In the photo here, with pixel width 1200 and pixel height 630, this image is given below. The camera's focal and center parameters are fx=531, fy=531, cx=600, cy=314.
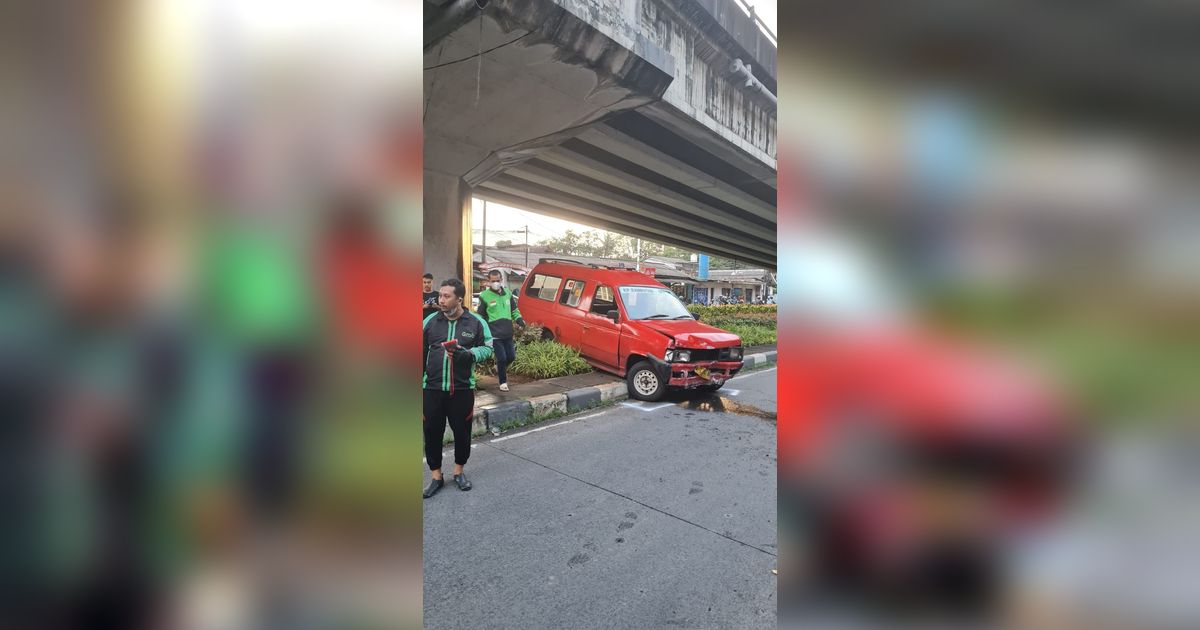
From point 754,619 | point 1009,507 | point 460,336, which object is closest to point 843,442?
point 1009,507

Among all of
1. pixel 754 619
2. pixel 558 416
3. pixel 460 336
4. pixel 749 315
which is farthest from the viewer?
pixel 749 315

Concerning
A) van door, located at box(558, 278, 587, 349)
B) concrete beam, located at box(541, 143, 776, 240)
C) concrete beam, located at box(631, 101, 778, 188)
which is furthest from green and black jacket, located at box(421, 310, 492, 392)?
concrete beam, located at box(541, 143, 776, 240)

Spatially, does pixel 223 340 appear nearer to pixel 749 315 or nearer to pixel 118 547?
pixel 118 547

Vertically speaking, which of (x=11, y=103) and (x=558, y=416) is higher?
(x=11, y=103)

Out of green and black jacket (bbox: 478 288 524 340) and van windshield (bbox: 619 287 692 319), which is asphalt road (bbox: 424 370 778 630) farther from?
van windshield (bbox: 619 287 692 319)

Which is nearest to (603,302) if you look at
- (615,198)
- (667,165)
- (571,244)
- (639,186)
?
(667,165)

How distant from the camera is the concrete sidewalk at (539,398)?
17.6 feet

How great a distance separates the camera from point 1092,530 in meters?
0.45

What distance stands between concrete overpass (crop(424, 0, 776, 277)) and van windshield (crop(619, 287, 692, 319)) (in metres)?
2.27

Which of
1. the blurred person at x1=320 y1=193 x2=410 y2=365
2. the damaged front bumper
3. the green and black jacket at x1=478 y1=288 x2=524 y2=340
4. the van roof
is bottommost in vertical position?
the damaged front bumper

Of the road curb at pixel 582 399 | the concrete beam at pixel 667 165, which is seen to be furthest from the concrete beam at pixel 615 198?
the road curb at pixel 582 399

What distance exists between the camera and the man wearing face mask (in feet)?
20.4

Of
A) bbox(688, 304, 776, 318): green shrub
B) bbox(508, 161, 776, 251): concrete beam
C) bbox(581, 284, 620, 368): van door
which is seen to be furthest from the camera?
bbox(688, 304, 776, 318): green shrub

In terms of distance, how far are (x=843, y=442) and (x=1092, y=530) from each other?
20cm
